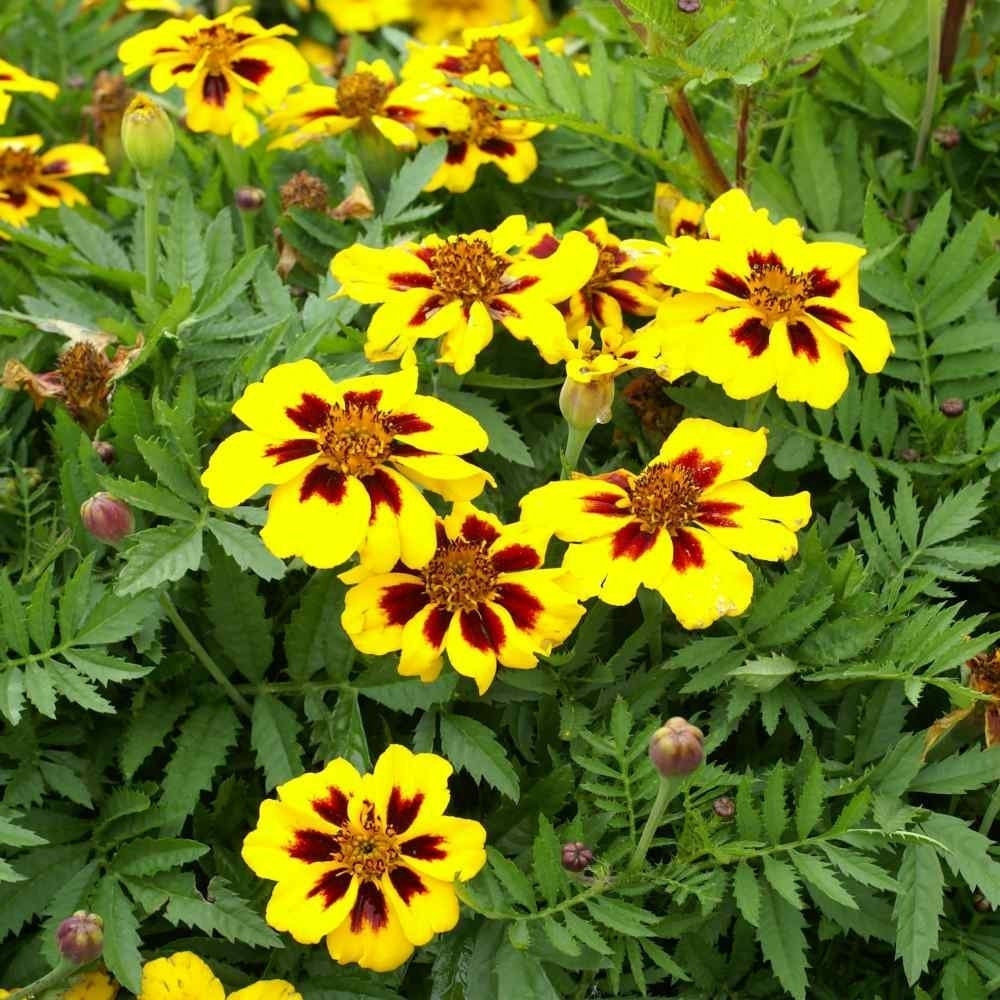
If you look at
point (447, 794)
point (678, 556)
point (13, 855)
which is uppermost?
point (678, 556)

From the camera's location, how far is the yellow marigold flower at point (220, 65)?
5.22 feet

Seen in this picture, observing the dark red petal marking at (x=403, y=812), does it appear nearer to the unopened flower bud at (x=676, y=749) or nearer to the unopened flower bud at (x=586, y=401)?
the unopened flower bud at (x=676, y=749)

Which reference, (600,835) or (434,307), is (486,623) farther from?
(434,307)

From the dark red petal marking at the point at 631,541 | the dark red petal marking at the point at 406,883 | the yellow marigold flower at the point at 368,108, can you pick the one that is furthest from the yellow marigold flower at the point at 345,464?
the yellow marigold flower at the point at 368,108

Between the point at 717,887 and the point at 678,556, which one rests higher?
the point at 678,556

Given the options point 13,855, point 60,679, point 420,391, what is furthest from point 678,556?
point 13,855

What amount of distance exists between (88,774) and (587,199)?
84cm

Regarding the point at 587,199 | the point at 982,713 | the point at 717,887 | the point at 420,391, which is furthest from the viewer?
the point at 587,199

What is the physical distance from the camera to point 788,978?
3.53ft

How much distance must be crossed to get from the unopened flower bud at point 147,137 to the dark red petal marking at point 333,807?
62 cm

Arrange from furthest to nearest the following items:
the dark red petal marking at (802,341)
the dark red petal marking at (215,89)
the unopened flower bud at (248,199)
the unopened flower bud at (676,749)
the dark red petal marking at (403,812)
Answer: the dark red petal marking at (215,89)
the unopened flower bud at (248,199)
the dark red petal marking at (802,341)
the dark red petal marking at (403,812)
the unopened flower bud at (676,749)

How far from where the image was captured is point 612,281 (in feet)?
4.61

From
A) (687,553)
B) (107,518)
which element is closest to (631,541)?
(687,553)

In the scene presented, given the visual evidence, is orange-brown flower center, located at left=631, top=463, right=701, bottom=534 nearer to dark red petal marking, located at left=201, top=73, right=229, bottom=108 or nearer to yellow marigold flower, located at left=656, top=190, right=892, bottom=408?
yellow marigold flower, located at left=656, top=190, right=892, bottom=408
